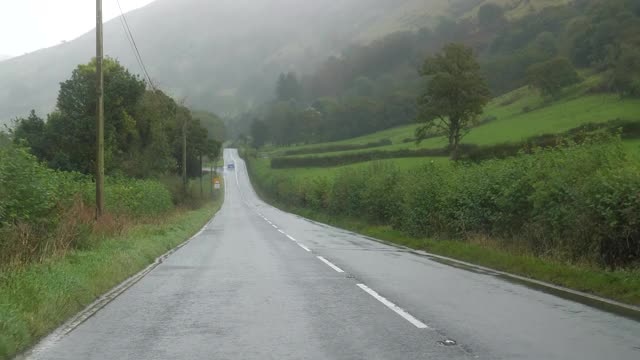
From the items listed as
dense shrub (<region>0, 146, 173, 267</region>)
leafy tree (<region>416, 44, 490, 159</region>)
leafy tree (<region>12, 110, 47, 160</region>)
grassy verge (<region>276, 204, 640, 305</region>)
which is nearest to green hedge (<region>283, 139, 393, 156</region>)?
leafy tree (<region>416, 44, 490, 159</region>)

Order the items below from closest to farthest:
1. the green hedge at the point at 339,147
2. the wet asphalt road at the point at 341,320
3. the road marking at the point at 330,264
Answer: the wet asphalt road at the point at 341,320 < the road marking at the point at 330,264 < the green hedge at the point at 339,147

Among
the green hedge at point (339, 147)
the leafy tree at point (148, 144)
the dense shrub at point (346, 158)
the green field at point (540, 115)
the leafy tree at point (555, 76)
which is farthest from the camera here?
the green hedge at point (339, 147)

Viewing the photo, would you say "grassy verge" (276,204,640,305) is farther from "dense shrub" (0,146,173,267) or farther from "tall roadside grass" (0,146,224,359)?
"dense shrub" (0,146,173,267)

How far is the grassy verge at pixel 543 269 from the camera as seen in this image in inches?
419

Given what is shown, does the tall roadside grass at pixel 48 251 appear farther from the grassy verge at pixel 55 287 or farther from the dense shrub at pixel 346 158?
the dense shrub at pixel 346 158

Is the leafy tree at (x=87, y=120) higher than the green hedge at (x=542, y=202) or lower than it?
higher

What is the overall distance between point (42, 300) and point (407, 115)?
429 ft

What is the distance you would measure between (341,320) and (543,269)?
261 inches

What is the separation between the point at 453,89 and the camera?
187 feet

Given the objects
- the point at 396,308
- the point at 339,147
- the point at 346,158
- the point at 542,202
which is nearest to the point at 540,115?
the point at 346,158

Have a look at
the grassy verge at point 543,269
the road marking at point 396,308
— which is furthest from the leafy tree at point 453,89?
the road marking at point 396,308

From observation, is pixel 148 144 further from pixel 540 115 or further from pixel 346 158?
pixel 540 115

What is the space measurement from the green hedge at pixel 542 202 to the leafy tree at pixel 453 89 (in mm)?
29206

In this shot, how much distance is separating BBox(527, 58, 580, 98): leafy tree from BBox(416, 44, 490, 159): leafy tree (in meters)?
45.4
